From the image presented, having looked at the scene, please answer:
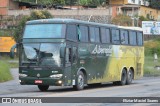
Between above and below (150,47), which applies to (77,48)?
above

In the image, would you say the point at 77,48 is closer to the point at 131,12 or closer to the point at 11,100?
the point at 11,100

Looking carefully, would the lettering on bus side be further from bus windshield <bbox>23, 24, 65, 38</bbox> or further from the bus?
bus windshield <bbox>23, 24, 65, 38</bbox>

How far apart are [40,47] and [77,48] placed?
2.05m

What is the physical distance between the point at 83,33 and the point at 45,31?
2.31 meters

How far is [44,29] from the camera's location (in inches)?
982

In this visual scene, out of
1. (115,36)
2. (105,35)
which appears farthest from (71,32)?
(115,36)

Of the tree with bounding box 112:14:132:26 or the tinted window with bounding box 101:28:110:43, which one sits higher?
the tinted window with bounding box 101:28:110:43

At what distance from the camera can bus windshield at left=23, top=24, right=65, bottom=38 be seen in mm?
24656

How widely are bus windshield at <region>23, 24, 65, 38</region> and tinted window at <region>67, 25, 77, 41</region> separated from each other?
0.31 meters

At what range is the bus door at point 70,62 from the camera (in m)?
24.6

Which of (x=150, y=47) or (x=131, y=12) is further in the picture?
(x=131, y=12)

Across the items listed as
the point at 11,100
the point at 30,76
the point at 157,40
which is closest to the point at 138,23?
the point at 157,40

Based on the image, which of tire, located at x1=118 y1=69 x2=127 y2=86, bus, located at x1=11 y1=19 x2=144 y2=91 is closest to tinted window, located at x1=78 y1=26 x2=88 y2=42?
bus, located at x1=11 y1=19 x2=144 y2=91

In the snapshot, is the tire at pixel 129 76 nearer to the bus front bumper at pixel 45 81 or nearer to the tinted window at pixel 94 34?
the tinted window at pixel 94 34
